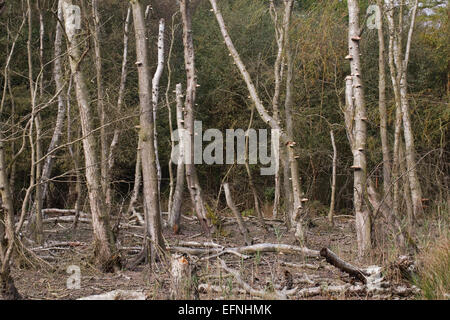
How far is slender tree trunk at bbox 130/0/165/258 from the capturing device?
6.36 meters

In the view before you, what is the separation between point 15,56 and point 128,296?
1086 cm

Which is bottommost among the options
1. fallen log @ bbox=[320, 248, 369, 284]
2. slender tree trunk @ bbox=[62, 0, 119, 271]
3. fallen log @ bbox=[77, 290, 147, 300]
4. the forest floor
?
the forest floor

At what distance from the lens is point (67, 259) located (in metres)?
6.67

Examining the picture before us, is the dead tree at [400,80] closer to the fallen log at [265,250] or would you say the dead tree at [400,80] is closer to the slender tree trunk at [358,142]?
the slender tree trunk at [358,142]

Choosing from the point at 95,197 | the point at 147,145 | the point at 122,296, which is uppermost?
the point at 147,145

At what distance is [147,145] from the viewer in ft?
21.0

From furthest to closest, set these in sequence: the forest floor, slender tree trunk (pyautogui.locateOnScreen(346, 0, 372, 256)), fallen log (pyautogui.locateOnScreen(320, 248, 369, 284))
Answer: slender tree trunk (pyautogui.locateOnScreen(346, 0, 372, 256)), fallen log (pyautogui.locateOnScreen(320, 248, 369, 284)), the forest floor

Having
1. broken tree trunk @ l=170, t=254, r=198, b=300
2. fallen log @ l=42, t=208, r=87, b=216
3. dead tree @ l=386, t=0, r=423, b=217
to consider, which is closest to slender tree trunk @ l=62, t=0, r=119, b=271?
broken tree trunk @ l=170, t=254, r=198, b=300

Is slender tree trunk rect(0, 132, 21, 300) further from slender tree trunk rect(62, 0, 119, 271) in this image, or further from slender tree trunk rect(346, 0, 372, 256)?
slender tree trunk rect(346, 0, 372, 256)

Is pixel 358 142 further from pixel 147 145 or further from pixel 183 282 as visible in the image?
pixel 183 282

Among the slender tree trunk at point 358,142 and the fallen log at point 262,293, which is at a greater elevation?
the slender tree trunk at point 358,142

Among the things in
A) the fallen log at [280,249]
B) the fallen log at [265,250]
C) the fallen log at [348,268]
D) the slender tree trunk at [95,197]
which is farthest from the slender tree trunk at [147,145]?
the fallen log at [348,268]

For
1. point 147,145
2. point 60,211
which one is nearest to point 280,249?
point 147,145

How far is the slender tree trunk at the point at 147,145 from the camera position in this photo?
6.36 m
